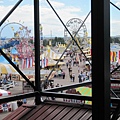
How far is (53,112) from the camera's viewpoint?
377cm

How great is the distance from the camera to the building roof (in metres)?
3.56

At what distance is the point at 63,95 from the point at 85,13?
198 cm

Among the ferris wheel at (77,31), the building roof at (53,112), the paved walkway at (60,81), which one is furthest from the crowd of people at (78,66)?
the building roof at (53,112)

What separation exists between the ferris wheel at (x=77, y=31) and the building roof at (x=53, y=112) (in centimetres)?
123

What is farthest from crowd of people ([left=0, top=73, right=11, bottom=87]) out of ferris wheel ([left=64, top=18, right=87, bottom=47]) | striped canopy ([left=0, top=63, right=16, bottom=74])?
ferris wheel ([left=64, top=18, right=87, bottom=47])

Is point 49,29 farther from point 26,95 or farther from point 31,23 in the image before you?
point 26,95

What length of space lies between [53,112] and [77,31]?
4.97ft

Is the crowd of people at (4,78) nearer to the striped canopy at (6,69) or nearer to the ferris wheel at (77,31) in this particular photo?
the striped canopy at (6,69)

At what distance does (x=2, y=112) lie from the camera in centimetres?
456

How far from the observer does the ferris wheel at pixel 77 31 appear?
15.2 ft

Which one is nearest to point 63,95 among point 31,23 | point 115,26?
point 31,23

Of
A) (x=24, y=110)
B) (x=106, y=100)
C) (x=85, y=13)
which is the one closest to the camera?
(x=106, y=100)

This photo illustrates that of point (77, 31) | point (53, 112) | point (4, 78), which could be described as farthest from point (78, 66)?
point (53, 112)

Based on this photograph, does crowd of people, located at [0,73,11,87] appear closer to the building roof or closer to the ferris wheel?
the building roof
